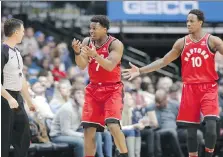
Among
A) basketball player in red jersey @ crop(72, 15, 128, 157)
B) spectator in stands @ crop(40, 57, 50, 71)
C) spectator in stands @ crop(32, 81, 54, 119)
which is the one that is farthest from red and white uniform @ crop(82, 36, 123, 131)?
spectator in stands @ crop(40, 57, 50, 71)

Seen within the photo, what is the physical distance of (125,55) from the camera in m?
18.6

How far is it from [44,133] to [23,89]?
242 centimetres

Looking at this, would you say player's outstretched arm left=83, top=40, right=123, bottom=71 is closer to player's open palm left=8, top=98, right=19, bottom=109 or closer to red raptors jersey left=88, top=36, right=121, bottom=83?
red raptors jersey left=88, top=36, right=121, bottom=83

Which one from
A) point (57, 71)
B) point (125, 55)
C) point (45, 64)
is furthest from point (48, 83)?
point (125, 55)

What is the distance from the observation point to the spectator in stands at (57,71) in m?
14.7

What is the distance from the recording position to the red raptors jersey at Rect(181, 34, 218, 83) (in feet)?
28.6

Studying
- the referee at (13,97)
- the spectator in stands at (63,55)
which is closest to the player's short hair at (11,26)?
the referee at (13,97)

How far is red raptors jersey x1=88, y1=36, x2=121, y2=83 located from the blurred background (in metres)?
2.33

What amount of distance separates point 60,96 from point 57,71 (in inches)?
123

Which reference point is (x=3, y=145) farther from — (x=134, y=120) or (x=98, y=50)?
(x=134, y=120)

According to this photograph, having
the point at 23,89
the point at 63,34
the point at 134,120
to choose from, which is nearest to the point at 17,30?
the point at 23,89

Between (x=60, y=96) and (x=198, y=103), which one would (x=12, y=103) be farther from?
(x=60, y=96)

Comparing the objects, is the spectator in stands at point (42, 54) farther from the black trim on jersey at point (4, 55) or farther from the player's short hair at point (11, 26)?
the black trim on jersey at point (4, 55)

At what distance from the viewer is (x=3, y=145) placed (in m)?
8.14
